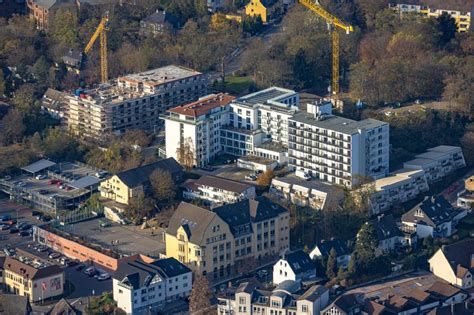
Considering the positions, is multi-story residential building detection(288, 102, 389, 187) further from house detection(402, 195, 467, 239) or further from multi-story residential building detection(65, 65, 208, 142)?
multi-story residential building detection(65, 65, 208, 142)

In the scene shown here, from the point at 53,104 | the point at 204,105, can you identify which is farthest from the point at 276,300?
the point at 53,104

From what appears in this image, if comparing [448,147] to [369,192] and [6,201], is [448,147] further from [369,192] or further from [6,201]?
[6,201]

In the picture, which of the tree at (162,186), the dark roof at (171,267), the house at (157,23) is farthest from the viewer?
the house at (157,23)

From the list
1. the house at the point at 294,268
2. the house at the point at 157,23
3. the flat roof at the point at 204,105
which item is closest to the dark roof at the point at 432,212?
the house at the point at 294,268

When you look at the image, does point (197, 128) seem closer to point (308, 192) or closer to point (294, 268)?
point (308, 192)

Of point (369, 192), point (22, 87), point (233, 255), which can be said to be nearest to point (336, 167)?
point (369, 192)

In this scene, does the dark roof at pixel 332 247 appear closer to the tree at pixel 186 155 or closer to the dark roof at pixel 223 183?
the dark roof at pixel 223 183
